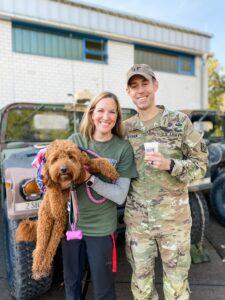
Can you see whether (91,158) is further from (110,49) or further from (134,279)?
(110,49)

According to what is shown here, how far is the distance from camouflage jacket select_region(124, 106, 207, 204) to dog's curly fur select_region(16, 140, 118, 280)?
0.74ft

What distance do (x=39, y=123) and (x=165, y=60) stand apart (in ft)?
28.5

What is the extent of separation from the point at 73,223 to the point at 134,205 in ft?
1.31

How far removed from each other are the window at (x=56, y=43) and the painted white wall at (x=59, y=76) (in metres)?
0.18

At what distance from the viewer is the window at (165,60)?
11327 mm

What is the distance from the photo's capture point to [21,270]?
2510 millimetres

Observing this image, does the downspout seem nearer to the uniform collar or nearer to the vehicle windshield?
the vehicle windshield

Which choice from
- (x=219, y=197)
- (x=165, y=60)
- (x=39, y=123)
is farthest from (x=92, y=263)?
(x=165, y=60)

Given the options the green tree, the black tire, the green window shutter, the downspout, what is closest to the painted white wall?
the green window shutter

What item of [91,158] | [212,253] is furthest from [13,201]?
[212,253]

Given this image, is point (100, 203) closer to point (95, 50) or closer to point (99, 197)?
point (99, 197)

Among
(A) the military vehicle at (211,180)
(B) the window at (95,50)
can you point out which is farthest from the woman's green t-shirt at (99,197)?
(B) the window at (95,50)

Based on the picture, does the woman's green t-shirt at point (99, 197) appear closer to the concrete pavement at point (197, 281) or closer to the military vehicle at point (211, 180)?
the concrete pavement at point (197, 281)

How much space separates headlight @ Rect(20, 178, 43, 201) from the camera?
7.83 feet
